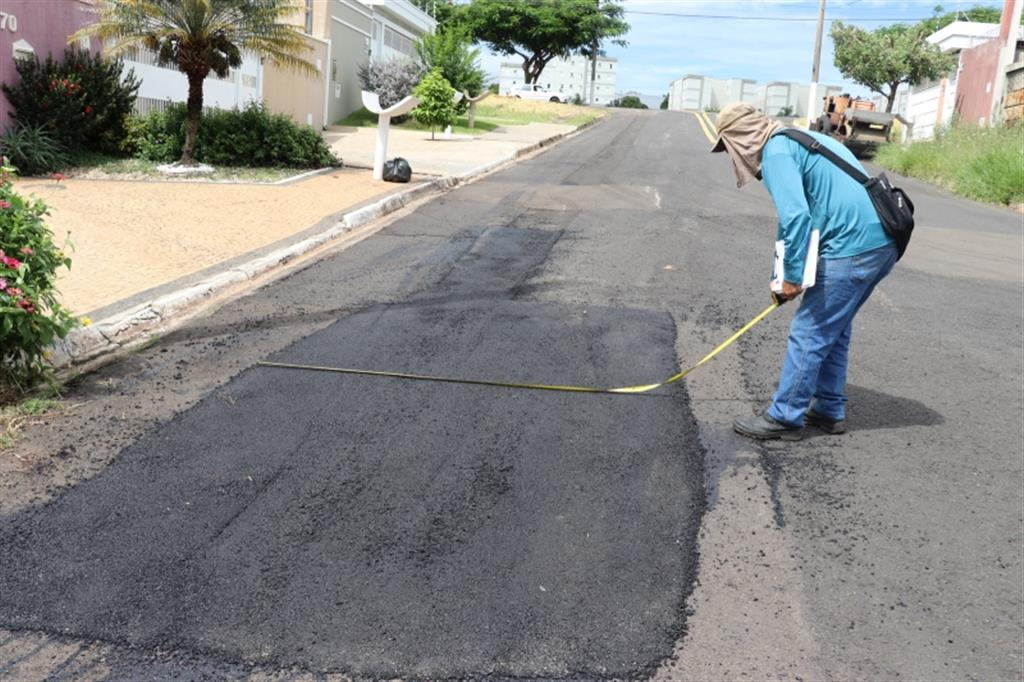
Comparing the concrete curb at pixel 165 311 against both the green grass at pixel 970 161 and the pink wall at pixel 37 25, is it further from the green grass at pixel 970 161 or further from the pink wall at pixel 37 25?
the green grass at pixel 970 161

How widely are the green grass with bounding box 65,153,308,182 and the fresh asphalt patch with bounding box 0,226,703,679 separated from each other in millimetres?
10107

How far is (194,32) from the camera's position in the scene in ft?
50.5

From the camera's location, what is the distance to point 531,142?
27172 millimetres

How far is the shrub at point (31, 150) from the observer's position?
14.5 metres

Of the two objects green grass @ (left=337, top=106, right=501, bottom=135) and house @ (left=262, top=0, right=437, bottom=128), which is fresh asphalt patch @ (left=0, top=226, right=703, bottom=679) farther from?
green grass @ (left=337, top=106, right=501, bottom=135)

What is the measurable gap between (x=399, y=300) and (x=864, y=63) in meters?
47.6

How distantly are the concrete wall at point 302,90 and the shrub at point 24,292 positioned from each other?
17.9m

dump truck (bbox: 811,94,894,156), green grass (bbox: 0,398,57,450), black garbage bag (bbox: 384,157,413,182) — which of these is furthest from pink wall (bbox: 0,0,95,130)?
dump truck (bbox: 811,94,894,156)

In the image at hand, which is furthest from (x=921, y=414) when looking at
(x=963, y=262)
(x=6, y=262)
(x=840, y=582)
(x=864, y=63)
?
(x=864, y=63)

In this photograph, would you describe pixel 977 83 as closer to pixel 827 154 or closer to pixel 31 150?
pixel 31 150

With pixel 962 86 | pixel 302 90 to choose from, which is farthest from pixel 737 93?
pixel 302 90

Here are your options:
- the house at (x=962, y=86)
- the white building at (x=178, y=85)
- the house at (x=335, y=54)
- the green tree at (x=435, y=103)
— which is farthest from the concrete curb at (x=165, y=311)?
the house at (x=962, y=86)

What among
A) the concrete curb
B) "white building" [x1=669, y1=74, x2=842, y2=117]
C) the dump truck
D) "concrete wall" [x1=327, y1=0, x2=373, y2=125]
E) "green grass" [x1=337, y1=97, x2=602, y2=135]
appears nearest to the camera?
the concrete curb

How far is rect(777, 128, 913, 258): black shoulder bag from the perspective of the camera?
472 cm
